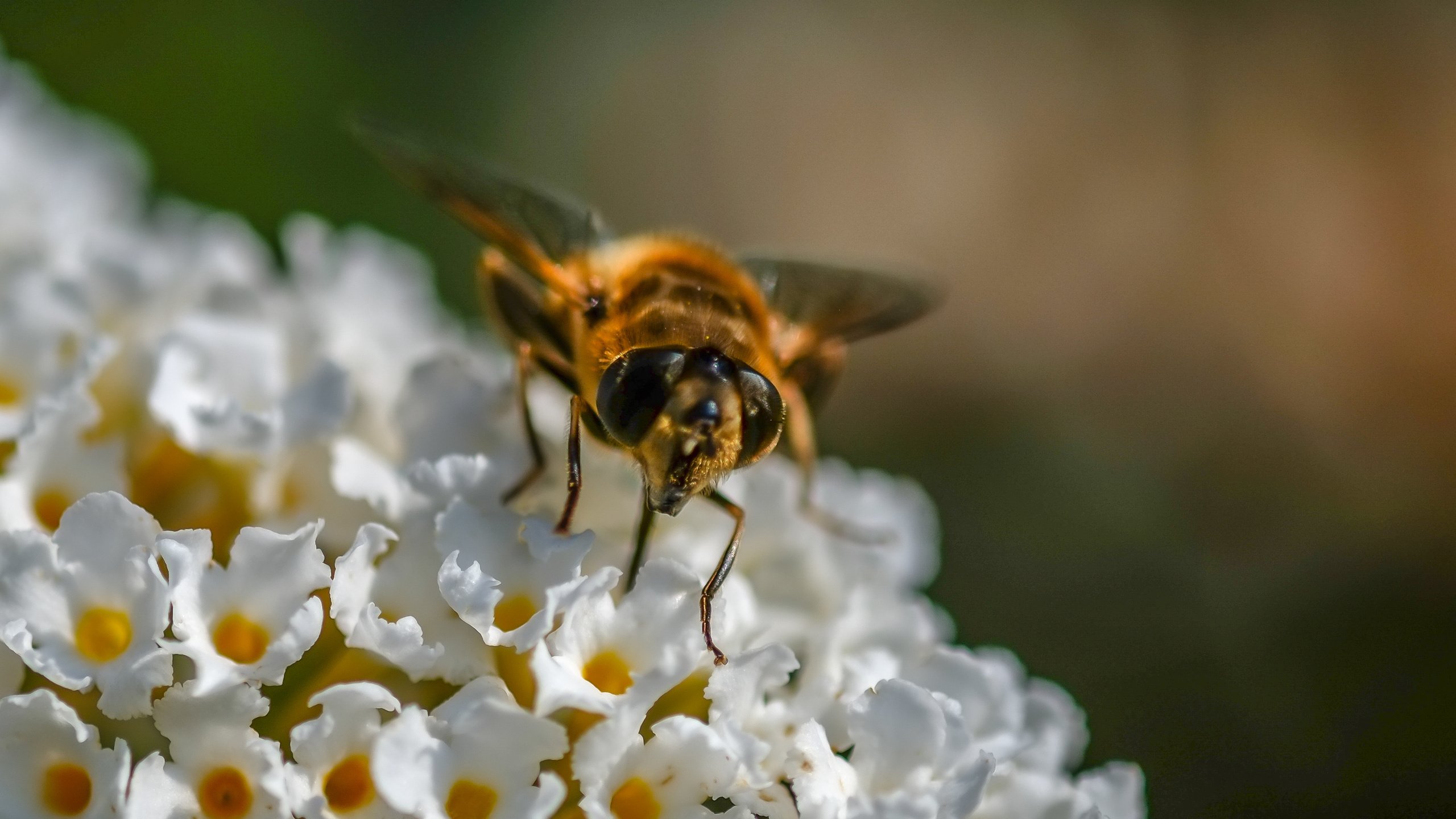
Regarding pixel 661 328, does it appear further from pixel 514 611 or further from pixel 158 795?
pixel 158 795

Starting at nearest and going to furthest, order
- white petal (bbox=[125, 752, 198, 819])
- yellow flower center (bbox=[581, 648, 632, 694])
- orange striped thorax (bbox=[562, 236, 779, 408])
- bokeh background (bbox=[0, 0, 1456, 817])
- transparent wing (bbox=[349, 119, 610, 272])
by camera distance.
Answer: white petal (bbox=[125, 752, 198, 819]) < yellow flower center (bbox=[581, 648, 632, 694]) < orange striped thorax (bbox=[562, 236, 779, 408]) < transparent wing (bbox=[349, 119, 610, 272]) < bokeh background (bbox=[0, 0, 1456, 817])

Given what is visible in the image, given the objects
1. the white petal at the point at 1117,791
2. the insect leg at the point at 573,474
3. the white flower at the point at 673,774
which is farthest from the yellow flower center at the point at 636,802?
the white petal at the point at 1117,791

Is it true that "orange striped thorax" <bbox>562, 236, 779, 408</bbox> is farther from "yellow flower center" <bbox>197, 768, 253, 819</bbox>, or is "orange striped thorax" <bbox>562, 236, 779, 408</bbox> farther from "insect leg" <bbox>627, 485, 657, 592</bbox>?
"yellow flower center" <bbox>197, 768, 253, 819</bbox>

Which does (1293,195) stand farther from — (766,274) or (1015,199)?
(766,274)

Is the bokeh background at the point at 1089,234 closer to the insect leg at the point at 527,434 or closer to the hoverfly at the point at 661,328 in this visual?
the hoverfly at the point at 661,328

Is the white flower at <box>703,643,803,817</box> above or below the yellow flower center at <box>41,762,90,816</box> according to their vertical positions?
above

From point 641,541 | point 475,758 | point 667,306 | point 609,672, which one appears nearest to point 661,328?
point 667,306

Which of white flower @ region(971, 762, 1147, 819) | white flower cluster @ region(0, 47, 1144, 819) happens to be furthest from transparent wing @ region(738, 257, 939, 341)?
white flower @ region(971, 762, 1147, 819)
